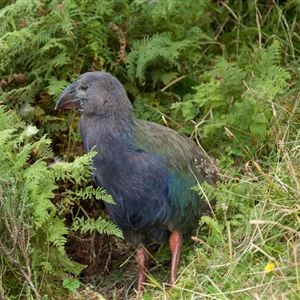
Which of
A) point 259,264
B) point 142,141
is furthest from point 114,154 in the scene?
point 259,264

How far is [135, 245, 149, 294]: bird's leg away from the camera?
6.23 meters

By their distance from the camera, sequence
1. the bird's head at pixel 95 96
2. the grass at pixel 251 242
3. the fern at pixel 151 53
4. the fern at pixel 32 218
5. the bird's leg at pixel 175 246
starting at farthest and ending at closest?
the fern at pixel 151 53, the bird's leg at pixel 175 246, the bird's head at pixel 95 96, the fern at pixel 32 218, the grass at pixel 251 242

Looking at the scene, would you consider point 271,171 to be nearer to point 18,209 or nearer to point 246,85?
point 246,85

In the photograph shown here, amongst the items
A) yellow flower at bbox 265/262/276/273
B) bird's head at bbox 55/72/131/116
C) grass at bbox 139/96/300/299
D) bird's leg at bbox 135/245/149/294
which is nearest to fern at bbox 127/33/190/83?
bird's head at bbox 55/72/131/116

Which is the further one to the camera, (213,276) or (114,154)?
(114,154)

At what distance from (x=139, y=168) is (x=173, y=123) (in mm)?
1274

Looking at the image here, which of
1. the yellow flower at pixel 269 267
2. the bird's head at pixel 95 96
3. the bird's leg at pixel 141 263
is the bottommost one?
the bird's leg at pixel 141 263

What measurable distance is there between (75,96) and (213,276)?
1437 millimetres

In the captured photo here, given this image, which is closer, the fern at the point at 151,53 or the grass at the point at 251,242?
the grass at the point at 251,242

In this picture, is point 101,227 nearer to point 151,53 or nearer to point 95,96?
point 95,96

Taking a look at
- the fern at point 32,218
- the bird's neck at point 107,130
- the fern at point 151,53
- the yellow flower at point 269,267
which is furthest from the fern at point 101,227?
the fern at point 151,53

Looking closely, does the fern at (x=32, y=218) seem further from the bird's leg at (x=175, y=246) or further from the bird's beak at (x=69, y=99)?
the bird's leg at (x=175, y=246)

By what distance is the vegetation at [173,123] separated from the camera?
542cm

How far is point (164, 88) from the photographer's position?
7.18 m
